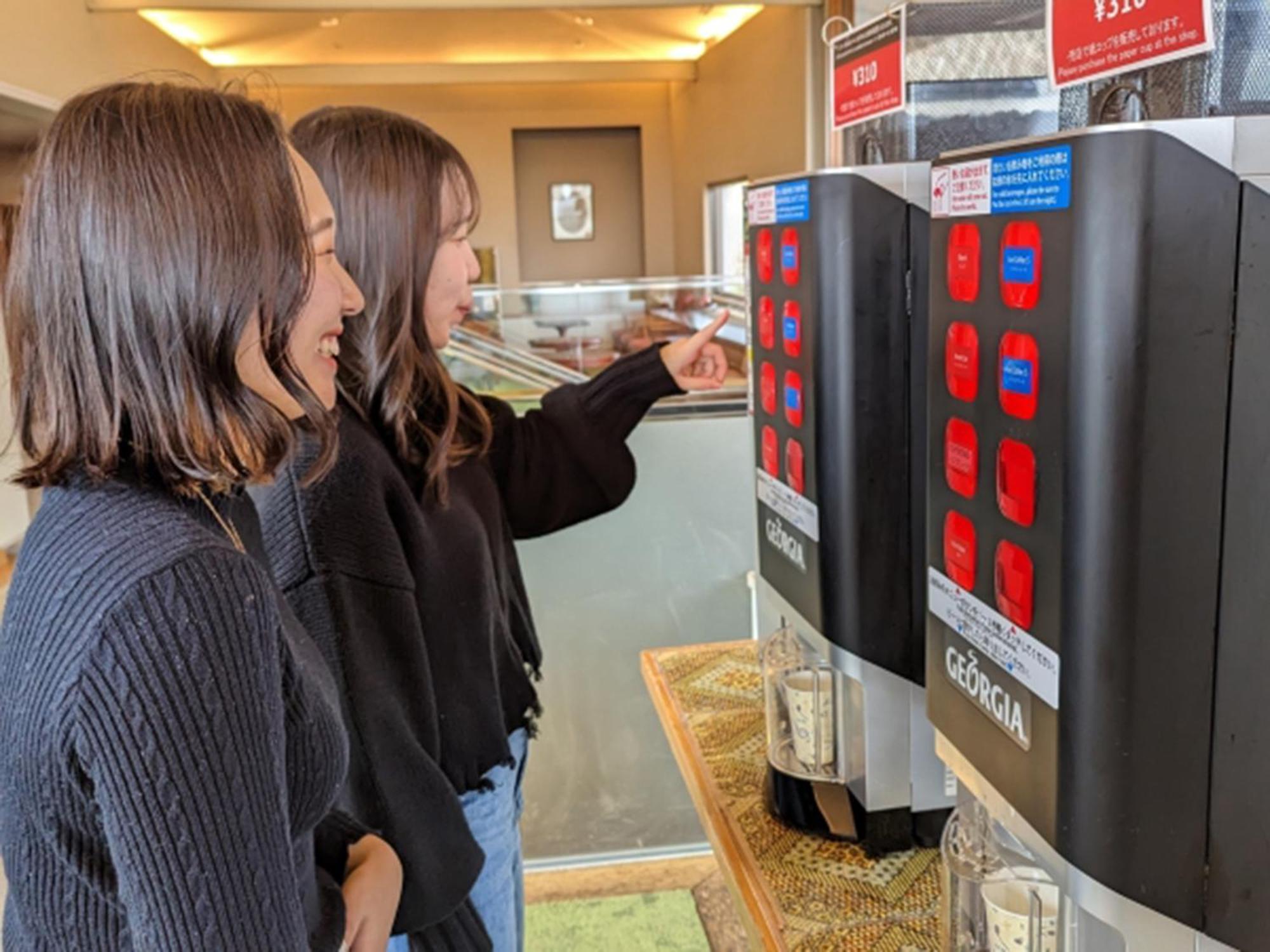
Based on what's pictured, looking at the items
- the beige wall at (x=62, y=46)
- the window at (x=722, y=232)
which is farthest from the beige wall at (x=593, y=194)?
the beige wall at (x=62, y=46)

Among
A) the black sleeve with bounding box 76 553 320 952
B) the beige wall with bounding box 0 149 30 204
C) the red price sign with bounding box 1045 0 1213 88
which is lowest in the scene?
the black sleeve with bounding box 76 553 320 952

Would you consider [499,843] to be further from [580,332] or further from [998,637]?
[580,332]

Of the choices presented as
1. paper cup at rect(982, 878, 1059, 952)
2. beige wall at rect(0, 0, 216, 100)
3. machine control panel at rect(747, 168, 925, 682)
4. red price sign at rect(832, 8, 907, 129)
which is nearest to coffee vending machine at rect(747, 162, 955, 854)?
machine control panel at rect(747, 168, 925, 682)

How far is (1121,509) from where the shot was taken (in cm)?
62

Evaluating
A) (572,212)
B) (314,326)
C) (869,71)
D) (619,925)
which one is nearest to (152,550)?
(314,326)

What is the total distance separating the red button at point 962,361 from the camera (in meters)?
0.75

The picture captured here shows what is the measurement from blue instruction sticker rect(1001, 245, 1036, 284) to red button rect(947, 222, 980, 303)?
1.5 inches

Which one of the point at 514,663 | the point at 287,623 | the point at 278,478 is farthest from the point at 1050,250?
the point at 514,663

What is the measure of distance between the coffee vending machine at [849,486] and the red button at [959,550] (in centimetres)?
20

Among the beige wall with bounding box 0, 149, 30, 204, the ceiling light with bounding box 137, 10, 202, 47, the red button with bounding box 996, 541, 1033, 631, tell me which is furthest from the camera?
the ceiling light with bounding box 137, 10, 202, 47

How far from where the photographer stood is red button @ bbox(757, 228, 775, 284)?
3.60ft

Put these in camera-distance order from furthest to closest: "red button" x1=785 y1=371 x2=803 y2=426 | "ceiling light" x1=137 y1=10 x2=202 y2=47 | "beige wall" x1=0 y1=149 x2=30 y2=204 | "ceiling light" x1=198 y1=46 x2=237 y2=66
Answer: "ceiling light" x1=198 y1=46 x2=237 y2=66, "ceiling light" x1=137 y1=10 x2=202 y2=47, "beige wall" x1=0 y1=149 x2=30 y2=204, "red button" x1=785 y1=371 x2=803 y2=426

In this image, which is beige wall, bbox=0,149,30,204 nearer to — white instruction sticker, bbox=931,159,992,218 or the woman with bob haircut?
the woman with bob haircut

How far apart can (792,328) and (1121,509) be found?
1.56ft
